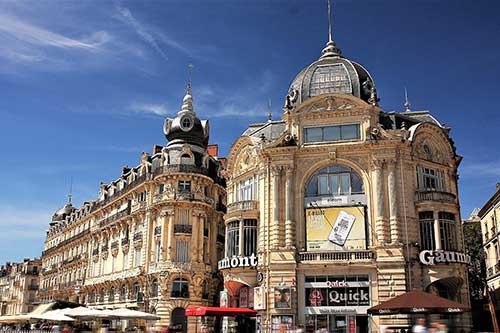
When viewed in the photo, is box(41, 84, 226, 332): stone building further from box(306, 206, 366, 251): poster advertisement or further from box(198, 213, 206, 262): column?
box(306, 206, 366, 251): poster advertisement

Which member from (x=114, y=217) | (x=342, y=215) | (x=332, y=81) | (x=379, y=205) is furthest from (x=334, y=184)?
(x=114, y=217)

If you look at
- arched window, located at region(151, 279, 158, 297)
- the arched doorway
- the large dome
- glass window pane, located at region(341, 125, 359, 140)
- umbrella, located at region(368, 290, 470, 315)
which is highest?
the large dome

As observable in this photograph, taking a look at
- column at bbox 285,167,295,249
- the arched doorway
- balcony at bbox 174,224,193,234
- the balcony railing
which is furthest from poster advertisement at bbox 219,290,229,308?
the balcony railing

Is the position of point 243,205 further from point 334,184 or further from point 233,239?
point 334,184

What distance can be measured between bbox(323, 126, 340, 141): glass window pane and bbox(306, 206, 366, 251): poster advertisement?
4.87 metres

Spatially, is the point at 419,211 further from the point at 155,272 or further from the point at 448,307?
the point at 155,272

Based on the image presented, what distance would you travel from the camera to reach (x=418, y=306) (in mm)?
26188

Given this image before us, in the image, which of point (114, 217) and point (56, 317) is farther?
point (114, 217)

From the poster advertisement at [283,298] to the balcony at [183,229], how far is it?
1445 cm

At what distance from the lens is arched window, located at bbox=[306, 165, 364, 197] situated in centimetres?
3628

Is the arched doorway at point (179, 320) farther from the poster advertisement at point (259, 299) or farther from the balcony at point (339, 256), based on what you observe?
the balcony at point (339, 256)

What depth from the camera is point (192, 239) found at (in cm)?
4675

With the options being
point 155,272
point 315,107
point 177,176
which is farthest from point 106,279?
point 315,107

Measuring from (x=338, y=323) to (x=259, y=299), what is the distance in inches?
208
